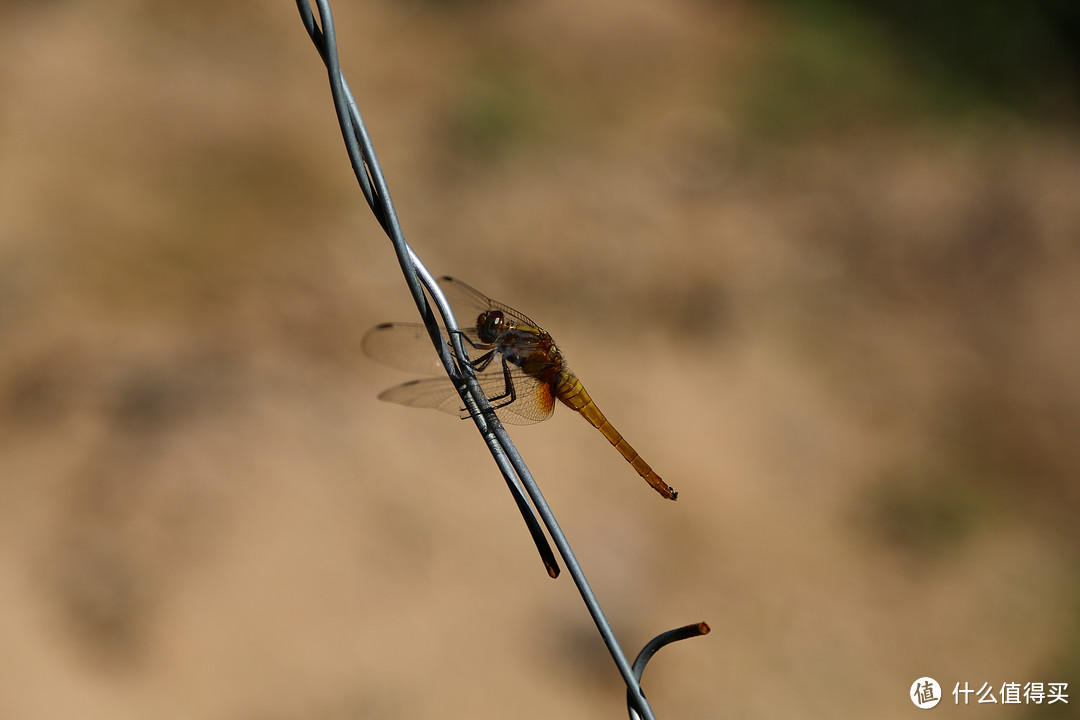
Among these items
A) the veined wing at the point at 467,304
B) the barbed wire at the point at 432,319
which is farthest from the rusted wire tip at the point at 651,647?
the veined wing at the point at 467,304

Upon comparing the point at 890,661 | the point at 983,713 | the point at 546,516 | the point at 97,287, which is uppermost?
the point at 97,287

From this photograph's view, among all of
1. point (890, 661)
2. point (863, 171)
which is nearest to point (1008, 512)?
point (890, 661)

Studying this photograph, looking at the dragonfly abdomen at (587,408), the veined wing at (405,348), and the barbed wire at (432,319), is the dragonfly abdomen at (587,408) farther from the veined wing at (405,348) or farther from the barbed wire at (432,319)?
the barbed wire at (432,319)

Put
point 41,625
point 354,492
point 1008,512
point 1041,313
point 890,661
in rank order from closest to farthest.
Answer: point 41,625, point 354,492, point 890,661, point 1008,512, point 1041,313

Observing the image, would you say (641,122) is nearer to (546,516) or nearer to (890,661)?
(890,661)

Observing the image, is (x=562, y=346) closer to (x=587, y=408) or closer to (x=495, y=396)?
(x=587, y=408)

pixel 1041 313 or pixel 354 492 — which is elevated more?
pixel 354 492
